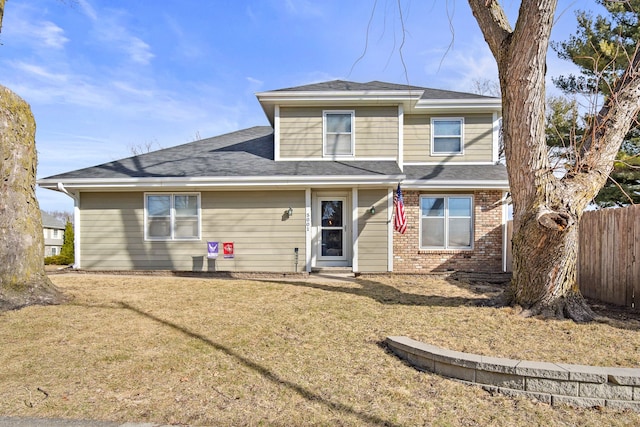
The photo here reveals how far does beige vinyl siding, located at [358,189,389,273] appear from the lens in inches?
425

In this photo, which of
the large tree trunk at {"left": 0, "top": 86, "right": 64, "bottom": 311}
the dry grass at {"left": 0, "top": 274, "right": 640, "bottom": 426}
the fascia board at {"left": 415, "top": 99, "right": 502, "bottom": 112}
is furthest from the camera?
the fascia board at {"left": 415, "top": 99, "right": 502, "bottom": 112}

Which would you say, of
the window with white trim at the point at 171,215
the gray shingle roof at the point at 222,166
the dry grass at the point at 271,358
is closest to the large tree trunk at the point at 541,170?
the dry grass at the point at 271,358

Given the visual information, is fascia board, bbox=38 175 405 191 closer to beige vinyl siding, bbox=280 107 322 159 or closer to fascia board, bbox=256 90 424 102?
beige vinyl siding, bbox=280 107 322 159

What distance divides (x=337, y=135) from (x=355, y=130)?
53 centimetres

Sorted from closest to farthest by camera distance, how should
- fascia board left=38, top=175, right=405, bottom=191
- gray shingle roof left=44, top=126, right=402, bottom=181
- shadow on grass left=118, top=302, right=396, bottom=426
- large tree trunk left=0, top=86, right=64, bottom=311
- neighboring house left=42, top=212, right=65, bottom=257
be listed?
shadow on grass left=118, top=302, right=396, bottom=426 → large tree trunk left=0, top=86, right=64, bottom=311 → fascia board left=38, top=175, right=405, bottom=191 → gray shingle roof left=44, top=126, right=402, bottom=181 → neighboring house left=42, top=212, right=65, bottom=257

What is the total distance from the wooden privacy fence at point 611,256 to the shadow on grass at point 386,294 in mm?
1999

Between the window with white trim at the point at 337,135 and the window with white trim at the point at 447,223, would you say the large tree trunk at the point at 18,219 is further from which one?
the window with white trim at the point at 447,223

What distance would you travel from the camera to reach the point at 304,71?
563 inches

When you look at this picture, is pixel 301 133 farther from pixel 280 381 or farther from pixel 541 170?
pixel 280 381

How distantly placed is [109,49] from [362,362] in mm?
14728

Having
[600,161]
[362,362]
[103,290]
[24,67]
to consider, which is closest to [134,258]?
[103,290]

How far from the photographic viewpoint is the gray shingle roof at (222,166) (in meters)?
10.5

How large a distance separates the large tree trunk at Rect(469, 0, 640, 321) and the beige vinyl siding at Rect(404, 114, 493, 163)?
5984 mm

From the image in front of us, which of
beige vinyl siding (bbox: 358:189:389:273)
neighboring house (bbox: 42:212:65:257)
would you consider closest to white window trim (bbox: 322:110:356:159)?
beige vinyl siding (bbox: 358:189:389:273)
